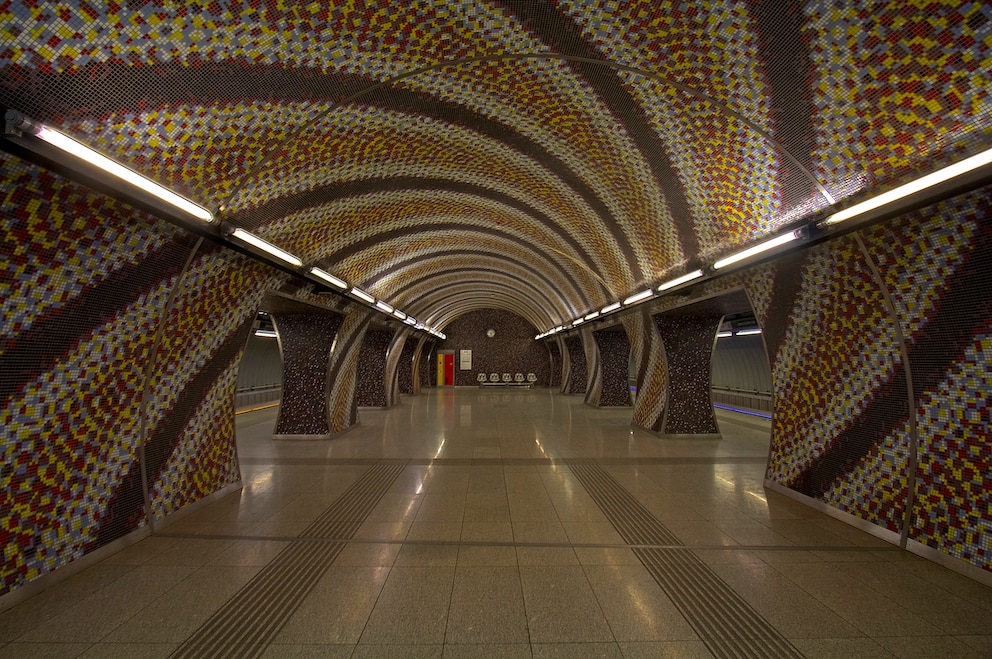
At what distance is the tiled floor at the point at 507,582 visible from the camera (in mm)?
2898

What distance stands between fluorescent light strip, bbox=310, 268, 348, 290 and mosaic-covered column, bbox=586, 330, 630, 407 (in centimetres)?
1128

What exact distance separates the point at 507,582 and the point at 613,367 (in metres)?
14.2

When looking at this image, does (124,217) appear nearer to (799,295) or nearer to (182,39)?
(182,39)

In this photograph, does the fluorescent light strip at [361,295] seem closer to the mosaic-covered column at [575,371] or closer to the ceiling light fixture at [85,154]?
the ceiling light fixture at [85,154]

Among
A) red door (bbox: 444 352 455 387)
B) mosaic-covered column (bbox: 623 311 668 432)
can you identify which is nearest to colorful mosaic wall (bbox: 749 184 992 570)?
mosaic-covered column (bbox: 623 311 668 432)

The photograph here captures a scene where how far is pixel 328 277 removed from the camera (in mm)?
7523

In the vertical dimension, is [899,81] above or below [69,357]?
above

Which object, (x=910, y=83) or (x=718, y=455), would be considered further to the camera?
(x=718, y=455)

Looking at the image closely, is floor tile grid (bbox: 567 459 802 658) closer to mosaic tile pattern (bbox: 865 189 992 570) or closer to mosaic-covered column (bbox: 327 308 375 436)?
mosaic tile pattern (bbox: 865 189 992 570)

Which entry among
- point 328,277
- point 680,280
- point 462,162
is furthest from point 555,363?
point 462,162

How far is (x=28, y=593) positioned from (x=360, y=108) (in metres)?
5.19

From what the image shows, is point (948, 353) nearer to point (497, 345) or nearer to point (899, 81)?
point (899, 81)

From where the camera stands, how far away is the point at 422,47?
3.65 meters

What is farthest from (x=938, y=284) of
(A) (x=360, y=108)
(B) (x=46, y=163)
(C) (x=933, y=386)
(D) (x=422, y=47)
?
(B) (x=46, y=163)
